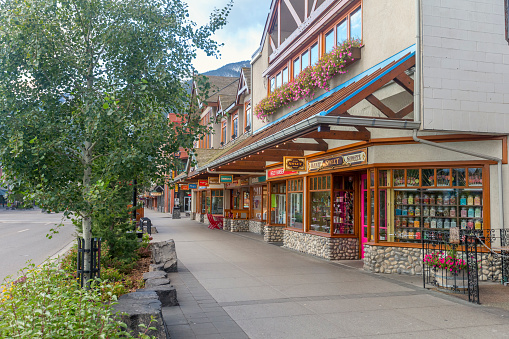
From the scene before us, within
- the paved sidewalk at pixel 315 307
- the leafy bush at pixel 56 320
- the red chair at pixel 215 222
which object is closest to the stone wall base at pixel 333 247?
the paved sidewalk at pixel 315 307

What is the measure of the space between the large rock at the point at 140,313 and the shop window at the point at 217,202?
25.5m

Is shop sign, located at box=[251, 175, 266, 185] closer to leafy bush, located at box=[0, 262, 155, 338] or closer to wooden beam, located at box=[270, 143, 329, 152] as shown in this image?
wooden beam, located at box=[270, 143, 329, 152]

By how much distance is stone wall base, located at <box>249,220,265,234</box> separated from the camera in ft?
77.1

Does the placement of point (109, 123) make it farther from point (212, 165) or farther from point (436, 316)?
point (212, 165)

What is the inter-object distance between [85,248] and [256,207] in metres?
18.5

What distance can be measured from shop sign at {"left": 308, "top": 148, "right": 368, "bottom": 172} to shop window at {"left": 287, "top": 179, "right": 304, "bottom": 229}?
6.11 ft

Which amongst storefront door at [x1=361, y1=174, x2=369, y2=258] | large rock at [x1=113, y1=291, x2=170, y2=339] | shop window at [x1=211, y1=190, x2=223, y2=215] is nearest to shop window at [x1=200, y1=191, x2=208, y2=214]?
shop window at [x1=211, y1=190, x2=223, y2=215]

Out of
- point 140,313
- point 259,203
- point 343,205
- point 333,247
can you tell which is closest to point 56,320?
point 140,313

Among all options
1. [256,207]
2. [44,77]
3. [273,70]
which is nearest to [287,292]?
[44,77]

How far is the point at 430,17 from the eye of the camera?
9.65 m

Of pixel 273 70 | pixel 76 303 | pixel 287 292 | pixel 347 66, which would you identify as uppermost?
pixel 273 70

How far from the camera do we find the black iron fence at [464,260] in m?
8.66

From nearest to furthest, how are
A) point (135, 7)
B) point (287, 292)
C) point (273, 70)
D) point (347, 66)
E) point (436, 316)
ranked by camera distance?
point (135, 7) → point (436, 316) → point (287, 292) → point (347, 66) → point (273, 70)

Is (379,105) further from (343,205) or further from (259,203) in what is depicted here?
(259,203)
